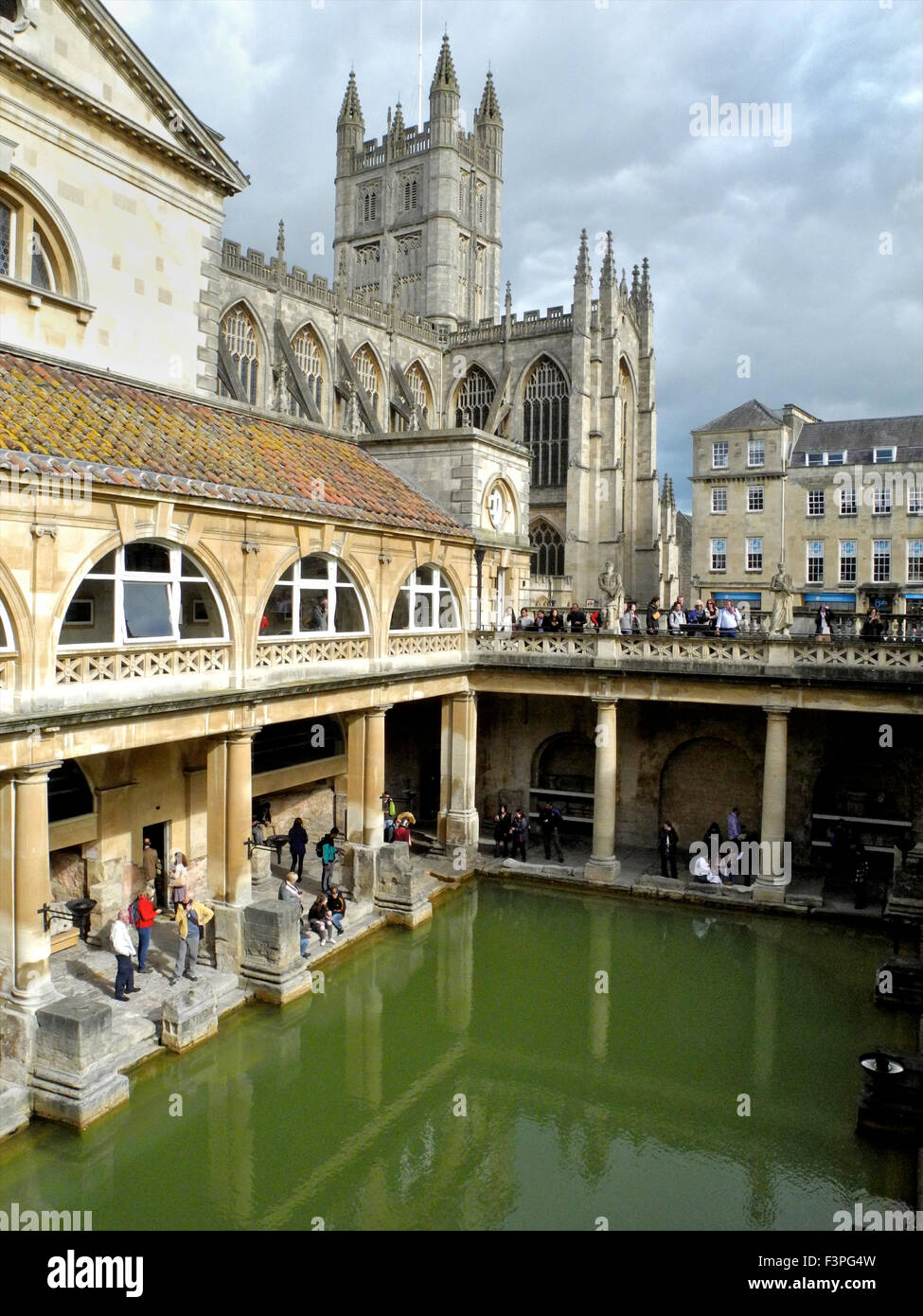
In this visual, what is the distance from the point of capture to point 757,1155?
40.3 feet

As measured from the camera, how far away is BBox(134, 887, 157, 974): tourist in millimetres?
15461

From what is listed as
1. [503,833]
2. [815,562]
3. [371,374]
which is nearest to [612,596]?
[503,833]

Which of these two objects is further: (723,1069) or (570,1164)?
(723,1069)

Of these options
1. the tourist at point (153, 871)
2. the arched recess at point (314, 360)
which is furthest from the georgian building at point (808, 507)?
the tourist at point (153, 871)

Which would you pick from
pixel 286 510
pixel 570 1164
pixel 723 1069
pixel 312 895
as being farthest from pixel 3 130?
pixel 723 1069

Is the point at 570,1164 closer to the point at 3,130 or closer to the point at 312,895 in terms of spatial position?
the point at 312,895

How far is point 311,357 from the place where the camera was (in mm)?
49969

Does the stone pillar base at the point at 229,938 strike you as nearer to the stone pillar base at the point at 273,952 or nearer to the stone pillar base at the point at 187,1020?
the stone pillar base at the point at 273,952

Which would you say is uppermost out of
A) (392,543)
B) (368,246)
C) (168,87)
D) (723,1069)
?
(368,246)

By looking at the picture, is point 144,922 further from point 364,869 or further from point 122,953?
point 364,869

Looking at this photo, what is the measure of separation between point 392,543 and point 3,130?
10.4 meters

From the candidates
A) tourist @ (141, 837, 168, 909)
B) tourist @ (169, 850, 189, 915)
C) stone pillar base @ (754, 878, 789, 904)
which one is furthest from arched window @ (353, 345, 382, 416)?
tourist @ (169, 850, 189, 915)

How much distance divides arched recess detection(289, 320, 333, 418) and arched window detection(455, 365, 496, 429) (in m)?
12.2
